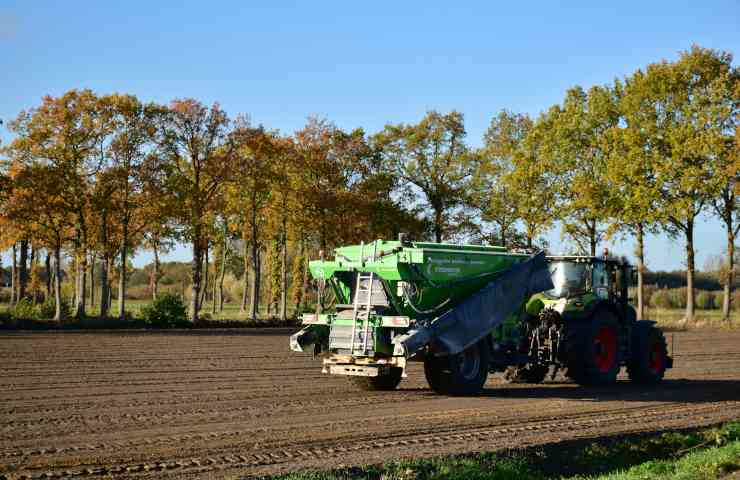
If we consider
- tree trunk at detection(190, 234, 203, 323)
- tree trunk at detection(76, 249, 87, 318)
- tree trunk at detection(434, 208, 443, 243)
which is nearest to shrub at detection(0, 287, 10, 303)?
tree trunk at detection(76, 249, 87, 318)

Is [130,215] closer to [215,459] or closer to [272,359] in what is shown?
[272,359]

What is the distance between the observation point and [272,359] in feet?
79.9

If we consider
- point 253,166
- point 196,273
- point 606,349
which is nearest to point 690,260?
point 253,166

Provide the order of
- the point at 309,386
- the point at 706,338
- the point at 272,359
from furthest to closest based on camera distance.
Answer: the point at 706,338 → the point at 272,359 → the point at 309,386

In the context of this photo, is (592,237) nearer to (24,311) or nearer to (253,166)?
(253,166)

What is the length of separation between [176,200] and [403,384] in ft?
86.2

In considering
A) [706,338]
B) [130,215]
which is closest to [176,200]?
[130,215]

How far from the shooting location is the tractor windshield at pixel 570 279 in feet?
63.2

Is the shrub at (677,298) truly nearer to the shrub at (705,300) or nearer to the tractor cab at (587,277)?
the shrub at (705,300)

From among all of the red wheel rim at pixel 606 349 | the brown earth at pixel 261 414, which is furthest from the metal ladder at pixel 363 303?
the red wheel rim at pixel 606 349

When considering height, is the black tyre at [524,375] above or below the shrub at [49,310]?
below

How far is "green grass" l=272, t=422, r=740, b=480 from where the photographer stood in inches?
386

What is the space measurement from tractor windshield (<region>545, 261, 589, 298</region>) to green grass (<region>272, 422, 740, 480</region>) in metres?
6.30

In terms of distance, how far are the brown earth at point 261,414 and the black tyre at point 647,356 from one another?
38 centimetres
